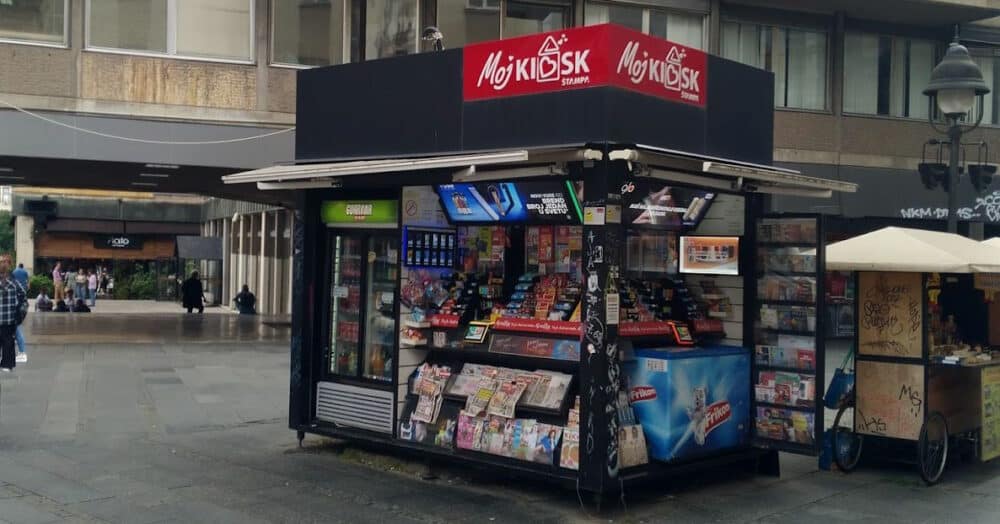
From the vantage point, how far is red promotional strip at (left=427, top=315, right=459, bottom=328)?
9.23 meters

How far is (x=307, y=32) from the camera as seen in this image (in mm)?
21094

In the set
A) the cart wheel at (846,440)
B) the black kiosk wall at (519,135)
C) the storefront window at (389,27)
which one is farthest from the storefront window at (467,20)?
the cart wheel at (846,440)

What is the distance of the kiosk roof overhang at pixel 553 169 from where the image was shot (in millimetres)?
7578

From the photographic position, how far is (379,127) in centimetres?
948

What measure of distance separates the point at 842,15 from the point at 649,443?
19.0 metres

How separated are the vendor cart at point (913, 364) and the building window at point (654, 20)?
13.5m

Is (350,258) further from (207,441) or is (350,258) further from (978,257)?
(978,257)

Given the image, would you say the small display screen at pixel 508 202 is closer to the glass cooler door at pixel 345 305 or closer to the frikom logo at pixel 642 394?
the glass cooler door at pixel 345 305

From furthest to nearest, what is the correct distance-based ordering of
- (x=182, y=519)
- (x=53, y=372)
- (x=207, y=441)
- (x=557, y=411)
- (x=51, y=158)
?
(x=51, y=158)
(x=53, y=372)
(x=207, y=441)
(x=557, y=411)
(x=182, y=519)

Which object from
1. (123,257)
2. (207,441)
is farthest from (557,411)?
(123,257)

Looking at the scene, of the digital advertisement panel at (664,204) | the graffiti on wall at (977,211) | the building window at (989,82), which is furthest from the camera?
the building window at (989,82)

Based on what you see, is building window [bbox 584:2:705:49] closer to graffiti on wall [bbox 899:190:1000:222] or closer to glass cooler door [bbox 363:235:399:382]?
graffiti on wall [bbox 899:190:1000:222]

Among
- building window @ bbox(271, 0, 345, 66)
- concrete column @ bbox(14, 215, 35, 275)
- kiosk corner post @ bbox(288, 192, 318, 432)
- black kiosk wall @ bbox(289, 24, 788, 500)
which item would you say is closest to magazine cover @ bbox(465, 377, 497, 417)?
black kiosk wall @ bbox(289, 24, 788, 500)

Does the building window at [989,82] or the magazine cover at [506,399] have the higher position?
the building window at [989,82]
